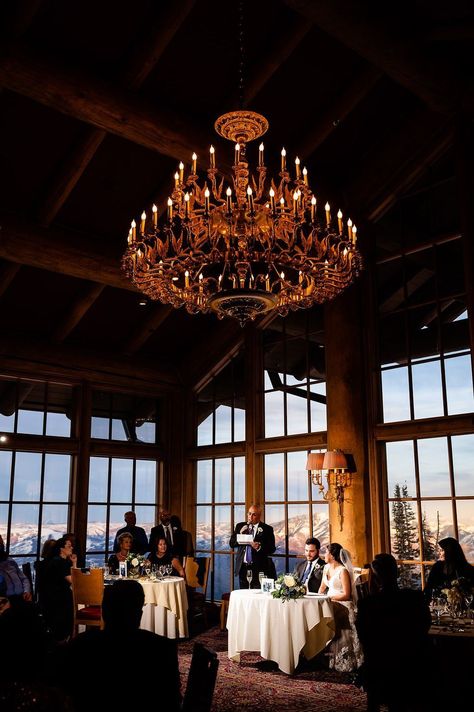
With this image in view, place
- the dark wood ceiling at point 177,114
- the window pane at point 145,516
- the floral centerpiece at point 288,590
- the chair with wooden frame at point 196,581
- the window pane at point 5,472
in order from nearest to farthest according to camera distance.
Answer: the floral centerpiece at point 288,590, the dark wood ceiling at point 177,114, the chair with wooden frame at point 196,581, the window pane at point 5,472, the window pane at point 145,516

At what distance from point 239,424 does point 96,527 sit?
2.57 metres

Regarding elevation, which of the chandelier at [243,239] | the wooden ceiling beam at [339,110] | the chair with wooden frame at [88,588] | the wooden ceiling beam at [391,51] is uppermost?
the wooden ceiling beam at [339,110]

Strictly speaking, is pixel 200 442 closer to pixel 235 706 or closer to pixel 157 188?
pixel 157 188

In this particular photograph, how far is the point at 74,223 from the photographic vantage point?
27.1 ft

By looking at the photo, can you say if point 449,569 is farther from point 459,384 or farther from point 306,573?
point 459,384

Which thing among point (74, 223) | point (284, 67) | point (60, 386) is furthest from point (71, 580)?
point (284, 67)

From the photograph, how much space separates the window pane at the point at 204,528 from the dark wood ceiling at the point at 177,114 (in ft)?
10.8

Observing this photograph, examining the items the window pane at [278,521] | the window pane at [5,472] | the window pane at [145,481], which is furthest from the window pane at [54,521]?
the window pane at [278,521]

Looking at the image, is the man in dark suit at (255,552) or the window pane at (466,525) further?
the man in dark suit at (255,552)

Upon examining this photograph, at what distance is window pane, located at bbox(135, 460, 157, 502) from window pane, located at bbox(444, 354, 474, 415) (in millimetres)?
5175

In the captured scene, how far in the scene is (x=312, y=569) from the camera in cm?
659

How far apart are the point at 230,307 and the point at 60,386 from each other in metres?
5.33

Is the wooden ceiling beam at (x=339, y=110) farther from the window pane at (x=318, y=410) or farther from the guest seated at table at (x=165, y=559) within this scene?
the guest seated at table at (x=165, y=559)

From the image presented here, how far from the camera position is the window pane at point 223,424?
10094 mm
